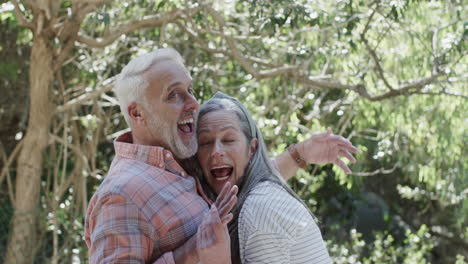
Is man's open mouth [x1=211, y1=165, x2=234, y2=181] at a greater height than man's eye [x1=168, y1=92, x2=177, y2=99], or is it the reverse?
man's eye [x1=168, y1=92, x2=177, y2=99]

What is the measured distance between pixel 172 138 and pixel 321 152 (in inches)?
32.8

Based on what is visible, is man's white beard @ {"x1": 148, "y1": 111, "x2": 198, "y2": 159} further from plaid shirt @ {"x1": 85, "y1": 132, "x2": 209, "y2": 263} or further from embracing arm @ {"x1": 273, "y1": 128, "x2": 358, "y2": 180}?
embracing arm @ {"x1": 273, "y1": 128, "x2": 358, "y2": 180}

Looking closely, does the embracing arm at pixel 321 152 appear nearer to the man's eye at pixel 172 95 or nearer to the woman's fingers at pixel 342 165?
the woman's fingers at pixel 342 165

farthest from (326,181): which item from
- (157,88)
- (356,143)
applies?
(157,88)

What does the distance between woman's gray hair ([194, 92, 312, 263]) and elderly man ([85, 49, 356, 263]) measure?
107 mm

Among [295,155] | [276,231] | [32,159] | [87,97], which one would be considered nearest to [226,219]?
[276,231]

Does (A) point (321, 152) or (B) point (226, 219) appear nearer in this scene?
(B) point (226, 219)

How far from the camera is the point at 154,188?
2.22 meters

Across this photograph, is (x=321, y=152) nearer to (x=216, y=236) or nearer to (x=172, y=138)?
(x=172, y=138)

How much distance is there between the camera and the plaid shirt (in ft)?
6.68

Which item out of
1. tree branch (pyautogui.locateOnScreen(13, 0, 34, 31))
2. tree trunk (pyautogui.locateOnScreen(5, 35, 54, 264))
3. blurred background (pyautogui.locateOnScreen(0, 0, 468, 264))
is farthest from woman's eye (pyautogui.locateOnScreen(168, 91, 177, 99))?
tree trunk (pyautogui.locateOnScreen(5, 35, 54, 264))

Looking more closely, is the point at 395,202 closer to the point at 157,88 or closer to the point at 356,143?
the point at 356,143

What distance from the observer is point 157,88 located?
2391 millimetres

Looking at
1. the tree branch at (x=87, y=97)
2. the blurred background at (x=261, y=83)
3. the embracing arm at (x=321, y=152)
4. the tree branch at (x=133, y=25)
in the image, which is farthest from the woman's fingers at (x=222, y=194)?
the tree branch at (x=87, y=97)
